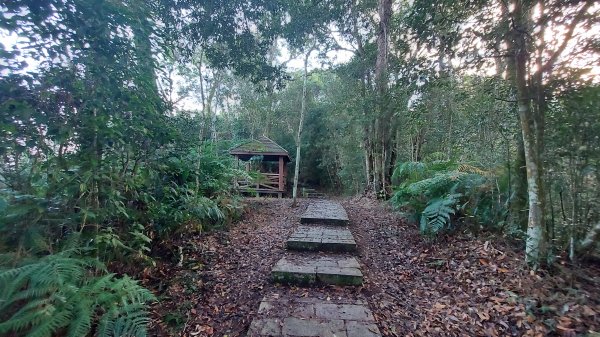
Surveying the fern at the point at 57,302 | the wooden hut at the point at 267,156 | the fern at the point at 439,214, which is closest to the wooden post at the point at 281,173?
the wooden hut at the point at 267,156

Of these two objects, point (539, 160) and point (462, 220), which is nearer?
point (539, 160)

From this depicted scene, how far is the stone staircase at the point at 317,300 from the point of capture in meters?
2.27

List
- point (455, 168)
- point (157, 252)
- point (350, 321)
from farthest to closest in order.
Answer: point (455, 168), point (157, 252), point (350, 321)

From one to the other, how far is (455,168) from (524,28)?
2.48m

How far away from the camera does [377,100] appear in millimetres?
7066

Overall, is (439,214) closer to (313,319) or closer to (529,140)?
(529,140)

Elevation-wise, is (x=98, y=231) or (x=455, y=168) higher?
(x=455, y=168)

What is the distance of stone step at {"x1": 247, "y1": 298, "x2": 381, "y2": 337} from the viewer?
2.24 metres

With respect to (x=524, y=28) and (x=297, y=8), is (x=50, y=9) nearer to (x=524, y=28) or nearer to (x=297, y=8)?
(x=524, y=28)

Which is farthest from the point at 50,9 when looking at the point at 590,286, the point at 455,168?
the point at 455,168

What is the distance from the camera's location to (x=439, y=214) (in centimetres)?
389

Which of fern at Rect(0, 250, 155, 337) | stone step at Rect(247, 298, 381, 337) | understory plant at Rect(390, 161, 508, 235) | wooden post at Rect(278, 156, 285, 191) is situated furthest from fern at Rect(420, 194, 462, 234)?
wooden post at Rect(278, 156, 285, 191)

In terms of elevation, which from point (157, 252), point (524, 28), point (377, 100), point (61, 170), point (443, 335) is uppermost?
point (377, 100)

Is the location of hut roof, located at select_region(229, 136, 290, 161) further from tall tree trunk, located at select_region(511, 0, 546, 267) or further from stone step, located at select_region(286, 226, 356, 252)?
tall tree trunk, located at select_region(511, 0, 546, 267)
